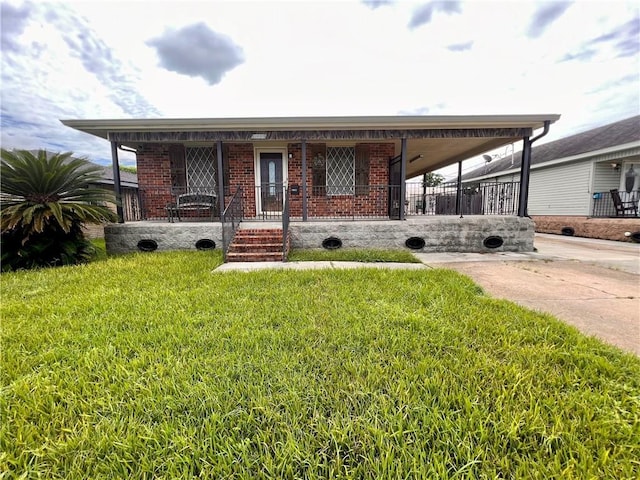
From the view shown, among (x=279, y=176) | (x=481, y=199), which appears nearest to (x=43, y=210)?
(x=279, y=176)

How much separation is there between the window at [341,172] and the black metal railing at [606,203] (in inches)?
413

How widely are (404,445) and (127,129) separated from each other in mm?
8049

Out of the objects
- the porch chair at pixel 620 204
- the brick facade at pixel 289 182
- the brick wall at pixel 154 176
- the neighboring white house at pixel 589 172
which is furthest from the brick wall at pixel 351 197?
the neighboring white house at pixel 589 172

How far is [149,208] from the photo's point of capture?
8.27 meters

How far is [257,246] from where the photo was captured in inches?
227

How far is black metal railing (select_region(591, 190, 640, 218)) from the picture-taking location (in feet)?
34.7

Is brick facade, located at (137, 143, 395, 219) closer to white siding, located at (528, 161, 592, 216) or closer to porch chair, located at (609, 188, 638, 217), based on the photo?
porch chair, located at (609, 188, 638, 217)

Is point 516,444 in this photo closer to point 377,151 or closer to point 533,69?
point 377,151

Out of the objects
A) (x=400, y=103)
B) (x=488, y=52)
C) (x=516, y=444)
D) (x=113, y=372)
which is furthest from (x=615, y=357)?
(x=400, y=103)

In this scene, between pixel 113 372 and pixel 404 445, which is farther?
pixel 113 372

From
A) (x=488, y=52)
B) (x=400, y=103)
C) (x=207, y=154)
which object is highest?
(x=400, y=103)

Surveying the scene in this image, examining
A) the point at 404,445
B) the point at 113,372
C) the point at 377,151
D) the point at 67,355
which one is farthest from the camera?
the point at 377,151

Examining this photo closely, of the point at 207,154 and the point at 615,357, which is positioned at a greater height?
the point at 207,154

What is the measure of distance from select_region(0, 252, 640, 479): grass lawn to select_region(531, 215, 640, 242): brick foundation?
9678 millimetres
